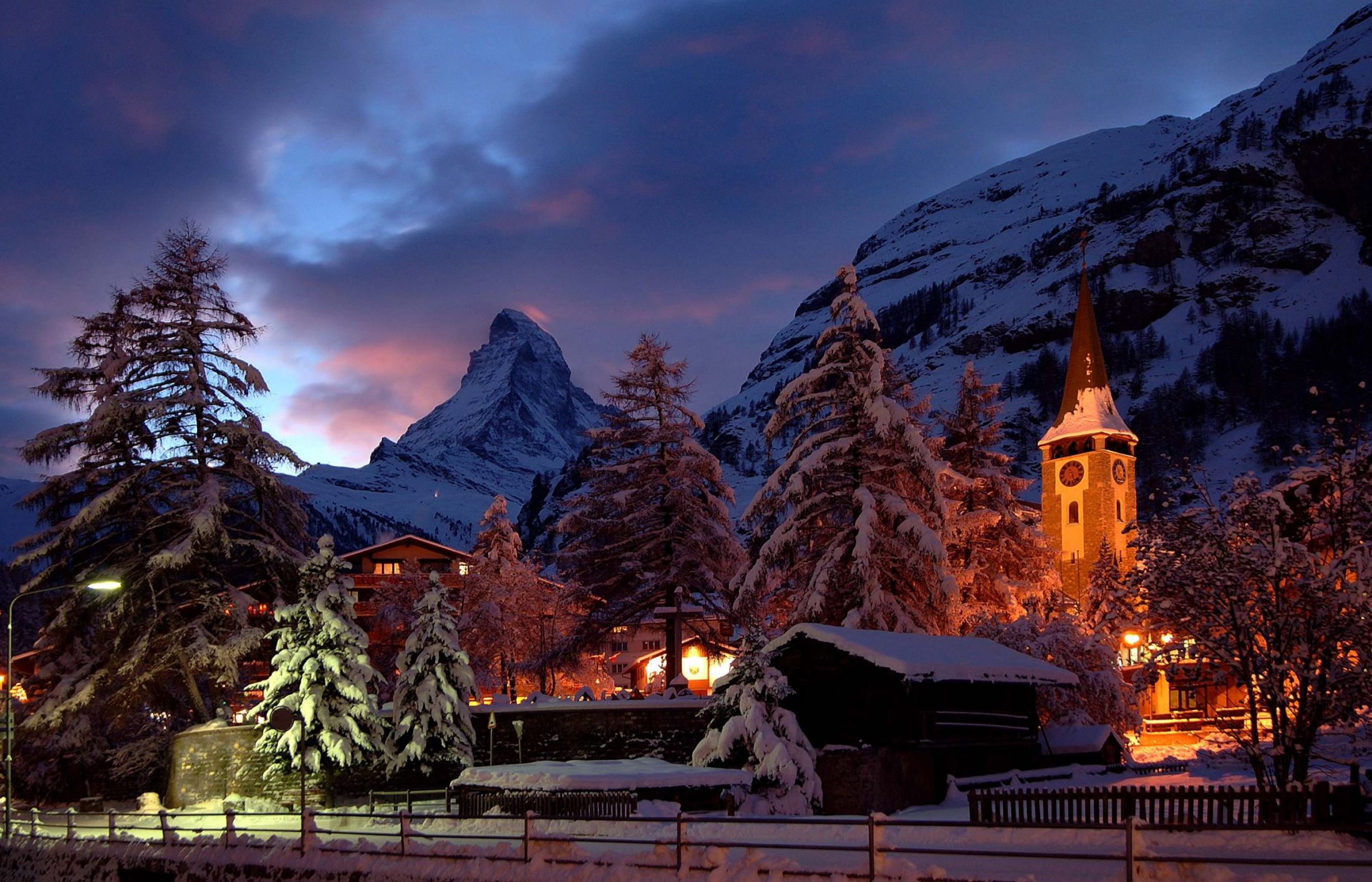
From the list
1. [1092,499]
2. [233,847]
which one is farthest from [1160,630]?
[1092,499]

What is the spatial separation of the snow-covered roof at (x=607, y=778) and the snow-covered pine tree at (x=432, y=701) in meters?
5.90

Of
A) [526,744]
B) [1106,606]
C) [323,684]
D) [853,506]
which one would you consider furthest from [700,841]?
[1106,606]

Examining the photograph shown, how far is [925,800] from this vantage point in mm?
28125

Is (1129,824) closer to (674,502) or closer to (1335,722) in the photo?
(1335,722)

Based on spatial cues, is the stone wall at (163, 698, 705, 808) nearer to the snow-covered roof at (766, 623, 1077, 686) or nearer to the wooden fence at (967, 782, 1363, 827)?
the snow-covered roof at (766, 623, 1077, 686)

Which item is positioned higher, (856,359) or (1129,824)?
(856,359)

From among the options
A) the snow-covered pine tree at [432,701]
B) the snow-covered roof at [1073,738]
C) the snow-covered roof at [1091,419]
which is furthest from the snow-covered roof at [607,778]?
the snow-covered roof at [1091,419]

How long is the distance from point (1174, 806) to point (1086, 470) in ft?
266

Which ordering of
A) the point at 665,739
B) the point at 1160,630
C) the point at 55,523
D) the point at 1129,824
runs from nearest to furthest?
the point at 1129,824
the point at 1160,630
the point at 665,739
the point at 55,523

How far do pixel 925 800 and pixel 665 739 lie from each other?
26.6 ft

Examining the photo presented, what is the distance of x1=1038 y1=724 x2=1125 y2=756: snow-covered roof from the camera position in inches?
1396

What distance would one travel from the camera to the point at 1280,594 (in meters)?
20.8

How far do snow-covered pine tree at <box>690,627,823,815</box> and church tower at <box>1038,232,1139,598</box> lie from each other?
7292 cm

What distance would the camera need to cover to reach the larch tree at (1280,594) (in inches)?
765
